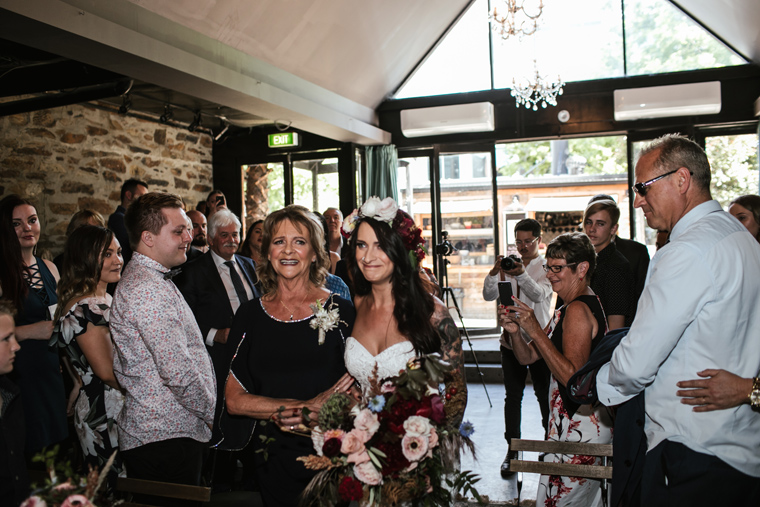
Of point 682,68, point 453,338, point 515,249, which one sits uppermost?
point 682,68

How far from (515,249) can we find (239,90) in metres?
2.81

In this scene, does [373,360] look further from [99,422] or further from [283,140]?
[283,140]

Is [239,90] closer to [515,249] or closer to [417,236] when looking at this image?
[515,249]

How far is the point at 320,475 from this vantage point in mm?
1530

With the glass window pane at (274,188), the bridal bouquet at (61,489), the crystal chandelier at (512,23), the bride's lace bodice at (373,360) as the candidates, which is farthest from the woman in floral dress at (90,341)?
the glass window pane at (274,188)

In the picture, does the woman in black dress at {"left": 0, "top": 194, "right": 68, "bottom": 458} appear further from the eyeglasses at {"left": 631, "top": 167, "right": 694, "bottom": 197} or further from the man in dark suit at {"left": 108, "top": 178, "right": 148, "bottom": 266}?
the eyeglasses at {"left": 631, "top": 167, "right": 694, "bottom": 197}

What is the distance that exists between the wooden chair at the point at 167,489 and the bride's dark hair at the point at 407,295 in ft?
2.80

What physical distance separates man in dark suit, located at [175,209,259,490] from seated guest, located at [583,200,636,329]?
2302 millimetres

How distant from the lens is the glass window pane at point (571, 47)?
8.18 metres

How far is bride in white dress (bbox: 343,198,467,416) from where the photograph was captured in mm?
2041

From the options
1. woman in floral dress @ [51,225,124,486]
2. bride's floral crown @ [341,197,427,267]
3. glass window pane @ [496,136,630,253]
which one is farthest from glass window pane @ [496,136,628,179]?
bride's floral crown @ [341,197,427,267]

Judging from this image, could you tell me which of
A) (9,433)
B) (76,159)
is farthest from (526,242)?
(76,159)

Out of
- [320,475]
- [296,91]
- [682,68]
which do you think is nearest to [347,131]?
[296,91]

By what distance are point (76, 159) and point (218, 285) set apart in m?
3.21
